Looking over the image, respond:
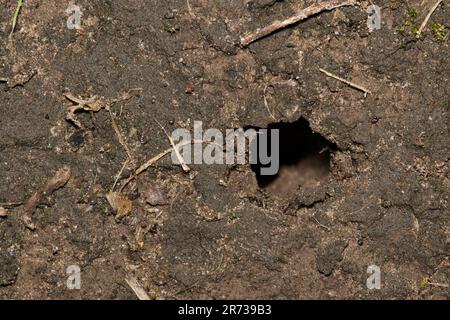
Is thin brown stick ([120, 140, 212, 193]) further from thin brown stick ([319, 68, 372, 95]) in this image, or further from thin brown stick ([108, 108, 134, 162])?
thin brown stick ([319, 68, 372, 95])

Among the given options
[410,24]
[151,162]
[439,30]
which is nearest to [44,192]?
[151,162]

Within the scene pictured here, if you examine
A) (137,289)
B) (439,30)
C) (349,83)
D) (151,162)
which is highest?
Answer: (439,30)

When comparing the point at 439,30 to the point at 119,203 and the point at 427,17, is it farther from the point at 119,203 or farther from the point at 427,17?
the point at 119,203

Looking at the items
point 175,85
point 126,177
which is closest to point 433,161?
point 175,85

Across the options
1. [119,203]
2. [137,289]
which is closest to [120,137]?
[119,203]

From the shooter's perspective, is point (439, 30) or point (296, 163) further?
point (296, 163)

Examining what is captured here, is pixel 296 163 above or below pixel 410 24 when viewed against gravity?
below

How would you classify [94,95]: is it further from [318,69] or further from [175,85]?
[318,69]
